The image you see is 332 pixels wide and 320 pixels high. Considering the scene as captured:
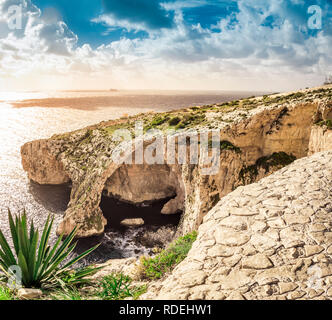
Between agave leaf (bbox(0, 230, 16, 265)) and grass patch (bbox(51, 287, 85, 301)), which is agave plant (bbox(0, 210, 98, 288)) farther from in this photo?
grass patch (bbox(51, 287, 85, 301))

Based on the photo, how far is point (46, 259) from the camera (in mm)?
5883

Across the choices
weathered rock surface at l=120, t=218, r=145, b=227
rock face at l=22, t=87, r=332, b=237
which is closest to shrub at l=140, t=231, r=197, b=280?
rock face at l=22, t=87, r=332, b=237

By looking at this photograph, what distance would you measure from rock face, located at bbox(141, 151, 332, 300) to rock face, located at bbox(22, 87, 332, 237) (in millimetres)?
9527

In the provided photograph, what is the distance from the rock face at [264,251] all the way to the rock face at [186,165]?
9.53 m

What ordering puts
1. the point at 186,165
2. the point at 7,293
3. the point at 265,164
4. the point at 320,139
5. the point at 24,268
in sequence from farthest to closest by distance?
the point at 186,165 → the point at 265,164 → the point at 320,139 → the point at 24,268 → the point at 7,293

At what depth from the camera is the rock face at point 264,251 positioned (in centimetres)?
363

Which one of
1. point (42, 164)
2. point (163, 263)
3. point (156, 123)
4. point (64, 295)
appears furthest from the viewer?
point (42, 164)

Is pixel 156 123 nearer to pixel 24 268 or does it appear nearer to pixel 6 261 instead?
pixel 6 261

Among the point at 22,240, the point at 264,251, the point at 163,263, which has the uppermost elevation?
the point at 264,251

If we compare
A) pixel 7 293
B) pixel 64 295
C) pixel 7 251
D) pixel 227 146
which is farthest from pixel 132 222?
pixel 7 293

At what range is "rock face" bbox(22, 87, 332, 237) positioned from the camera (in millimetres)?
18016

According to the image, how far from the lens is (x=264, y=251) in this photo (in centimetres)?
425

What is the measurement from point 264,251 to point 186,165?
15447 millimetres
